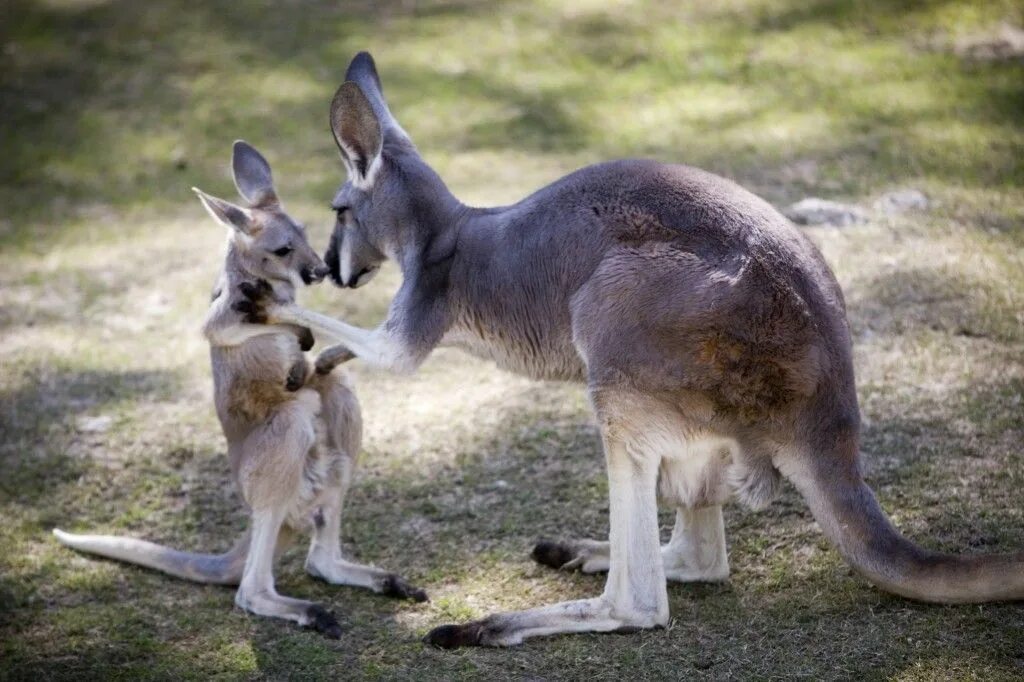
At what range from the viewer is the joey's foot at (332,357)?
409 cm

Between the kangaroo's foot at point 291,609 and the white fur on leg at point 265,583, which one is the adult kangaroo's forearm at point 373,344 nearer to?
the white fur on leg at point 265,583

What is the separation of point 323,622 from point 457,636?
0.44 metres

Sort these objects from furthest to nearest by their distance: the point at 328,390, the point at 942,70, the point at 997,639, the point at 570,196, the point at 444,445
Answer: the point at 942,70 < the point at 444,445 < the point at 328,390 < the point at 570,196 < the point at 997,639

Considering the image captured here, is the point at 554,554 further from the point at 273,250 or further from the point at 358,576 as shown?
the point at 273,250

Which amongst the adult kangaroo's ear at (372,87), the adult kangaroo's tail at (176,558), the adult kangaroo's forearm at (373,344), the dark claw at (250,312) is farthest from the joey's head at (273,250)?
the adult kangaroo's tail at (176,558)

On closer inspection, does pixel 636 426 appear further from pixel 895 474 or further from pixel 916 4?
pixel 916 4

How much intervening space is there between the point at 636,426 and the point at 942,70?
5147 millimetres

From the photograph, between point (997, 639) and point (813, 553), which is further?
point (813, 553)

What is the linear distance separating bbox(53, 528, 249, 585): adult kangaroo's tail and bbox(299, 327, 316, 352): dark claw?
646mm

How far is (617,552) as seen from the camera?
350cm

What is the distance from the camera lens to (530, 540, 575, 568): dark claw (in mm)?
4008

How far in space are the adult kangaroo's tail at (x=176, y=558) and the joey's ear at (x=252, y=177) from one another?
1.18 meters

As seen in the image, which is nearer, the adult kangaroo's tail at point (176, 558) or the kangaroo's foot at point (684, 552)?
the kangaroo's foot at point (684, 552)

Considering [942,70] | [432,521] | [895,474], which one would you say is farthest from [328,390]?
[942,70]
